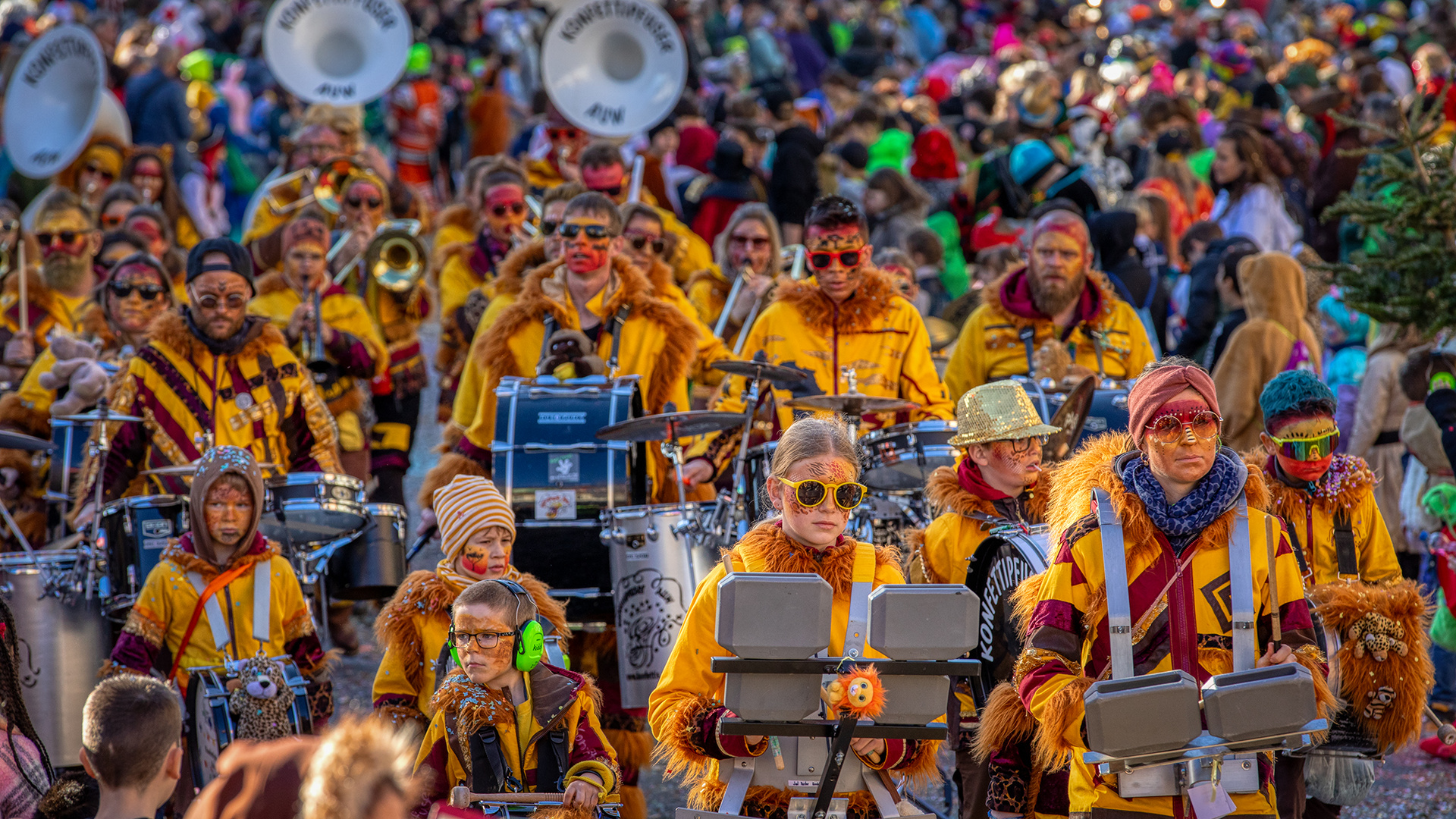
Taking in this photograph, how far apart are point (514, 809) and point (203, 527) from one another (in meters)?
1.84

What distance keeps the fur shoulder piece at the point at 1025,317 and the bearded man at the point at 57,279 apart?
4941 mm

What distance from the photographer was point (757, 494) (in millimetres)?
6160

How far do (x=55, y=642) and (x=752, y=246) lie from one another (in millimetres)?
4288

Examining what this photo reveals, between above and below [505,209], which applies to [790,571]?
below

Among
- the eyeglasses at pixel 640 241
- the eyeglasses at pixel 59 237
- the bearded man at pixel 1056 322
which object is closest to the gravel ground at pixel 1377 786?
the bearded man at pixel 1056 322

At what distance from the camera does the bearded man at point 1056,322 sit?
286 inches

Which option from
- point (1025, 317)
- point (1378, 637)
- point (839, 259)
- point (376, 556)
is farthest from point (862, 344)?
point (1378, 637)

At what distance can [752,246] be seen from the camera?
29.4ft

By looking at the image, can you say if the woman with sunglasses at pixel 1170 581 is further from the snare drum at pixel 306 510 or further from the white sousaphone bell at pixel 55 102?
the white sousaphone bell at pixel 55 102

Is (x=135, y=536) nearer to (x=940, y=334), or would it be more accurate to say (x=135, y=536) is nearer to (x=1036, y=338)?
(x=1036, y=338)

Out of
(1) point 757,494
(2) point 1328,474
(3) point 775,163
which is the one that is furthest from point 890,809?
(3) point 775,163

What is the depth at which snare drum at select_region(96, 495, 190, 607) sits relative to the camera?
6.09 meters

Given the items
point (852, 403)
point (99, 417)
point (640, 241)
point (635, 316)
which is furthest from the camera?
point (640, 241)

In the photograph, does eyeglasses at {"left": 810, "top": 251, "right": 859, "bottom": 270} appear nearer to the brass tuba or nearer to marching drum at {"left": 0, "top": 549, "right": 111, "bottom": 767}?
marching drum at {"left": 0, "top": 549, "right": 111, "bottom": 767}
